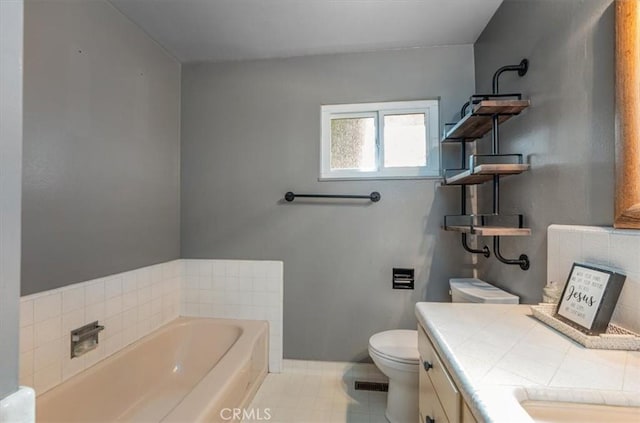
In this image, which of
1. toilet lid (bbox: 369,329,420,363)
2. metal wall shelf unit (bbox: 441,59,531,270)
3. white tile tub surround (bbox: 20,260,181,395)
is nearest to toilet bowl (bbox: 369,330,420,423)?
toilet lid (bbox: 369,329,420,363)

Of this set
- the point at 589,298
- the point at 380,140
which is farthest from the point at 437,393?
the point at 380,140

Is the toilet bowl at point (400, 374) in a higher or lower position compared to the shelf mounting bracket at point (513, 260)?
lower

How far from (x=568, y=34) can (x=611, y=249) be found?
0.84 metres

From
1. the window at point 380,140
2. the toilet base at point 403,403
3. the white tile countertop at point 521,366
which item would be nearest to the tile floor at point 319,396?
the toilet base at point 403,403

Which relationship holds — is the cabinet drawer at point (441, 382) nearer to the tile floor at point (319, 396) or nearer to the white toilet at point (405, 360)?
the white toilet at point (405, 360)

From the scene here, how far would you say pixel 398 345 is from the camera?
5.59 feet

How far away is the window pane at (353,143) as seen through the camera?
7.16 ft

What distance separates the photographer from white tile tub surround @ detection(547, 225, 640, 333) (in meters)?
0.87

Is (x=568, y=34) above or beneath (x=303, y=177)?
above

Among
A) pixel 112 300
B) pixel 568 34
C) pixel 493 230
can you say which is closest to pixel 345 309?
pixel 493 230

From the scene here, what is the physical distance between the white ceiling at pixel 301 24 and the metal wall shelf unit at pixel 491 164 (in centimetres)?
50

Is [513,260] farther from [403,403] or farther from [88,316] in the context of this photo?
[88,316]

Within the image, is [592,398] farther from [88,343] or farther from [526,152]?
[88,343]

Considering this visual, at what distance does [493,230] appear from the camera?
1414 millimetres
